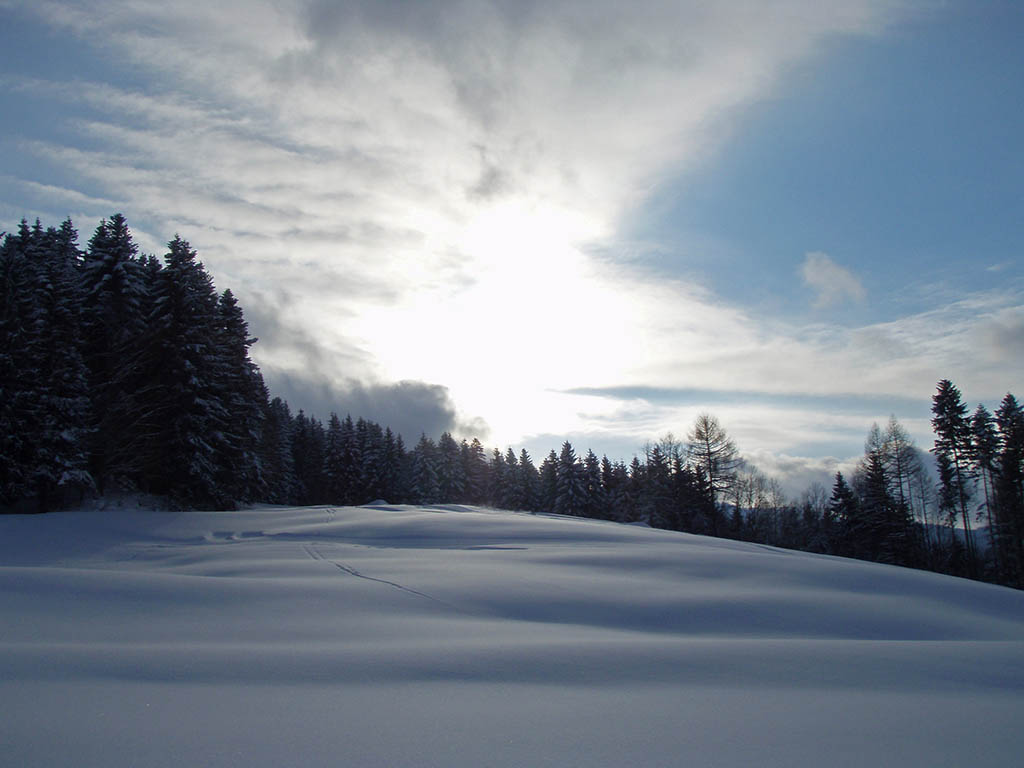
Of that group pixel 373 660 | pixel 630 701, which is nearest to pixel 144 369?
pixel 373 660

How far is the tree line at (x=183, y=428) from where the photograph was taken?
1041 inches

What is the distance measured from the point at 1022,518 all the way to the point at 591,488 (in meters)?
37.4

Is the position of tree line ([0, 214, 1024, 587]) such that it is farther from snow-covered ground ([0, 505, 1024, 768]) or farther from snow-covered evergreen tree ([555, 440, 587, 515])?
snow-covered ground ([0, 505, 1024, 768])

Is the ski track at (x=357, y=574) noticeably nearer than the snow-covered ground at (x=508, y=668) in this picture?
No

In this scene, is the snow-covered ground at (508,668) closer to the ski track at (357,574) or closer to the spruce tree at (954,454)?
the ski track at (357,574)

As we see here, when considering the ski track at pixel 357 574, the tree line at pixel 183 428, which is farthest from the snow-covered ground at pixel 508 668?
the tree line at pixel 183 428

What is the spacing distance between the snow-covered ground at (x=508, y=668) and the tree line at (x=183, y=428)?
2056 cm

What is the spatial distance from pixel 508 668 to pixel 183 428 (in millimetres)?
27287

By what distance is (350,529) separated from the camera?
17.4 metres

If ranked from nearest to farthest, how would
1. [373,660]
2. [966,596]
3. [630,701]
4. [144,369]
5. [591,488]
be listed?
[630,701], [373,660], [966,596], [144,369], [591,488]

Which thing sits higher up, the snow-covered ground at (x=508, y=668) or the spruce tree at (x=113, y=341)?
the spruce tree at (x=113, y=341)

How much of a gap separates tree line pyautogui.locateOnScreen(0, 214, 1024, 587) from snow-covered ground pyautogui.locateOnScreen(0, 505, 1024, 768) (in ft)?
67.4

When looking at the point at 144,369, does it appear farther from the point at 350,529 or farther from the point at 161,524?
the point at 350,529

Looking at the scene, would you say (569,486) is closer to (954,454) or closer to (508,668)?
(954,454)
